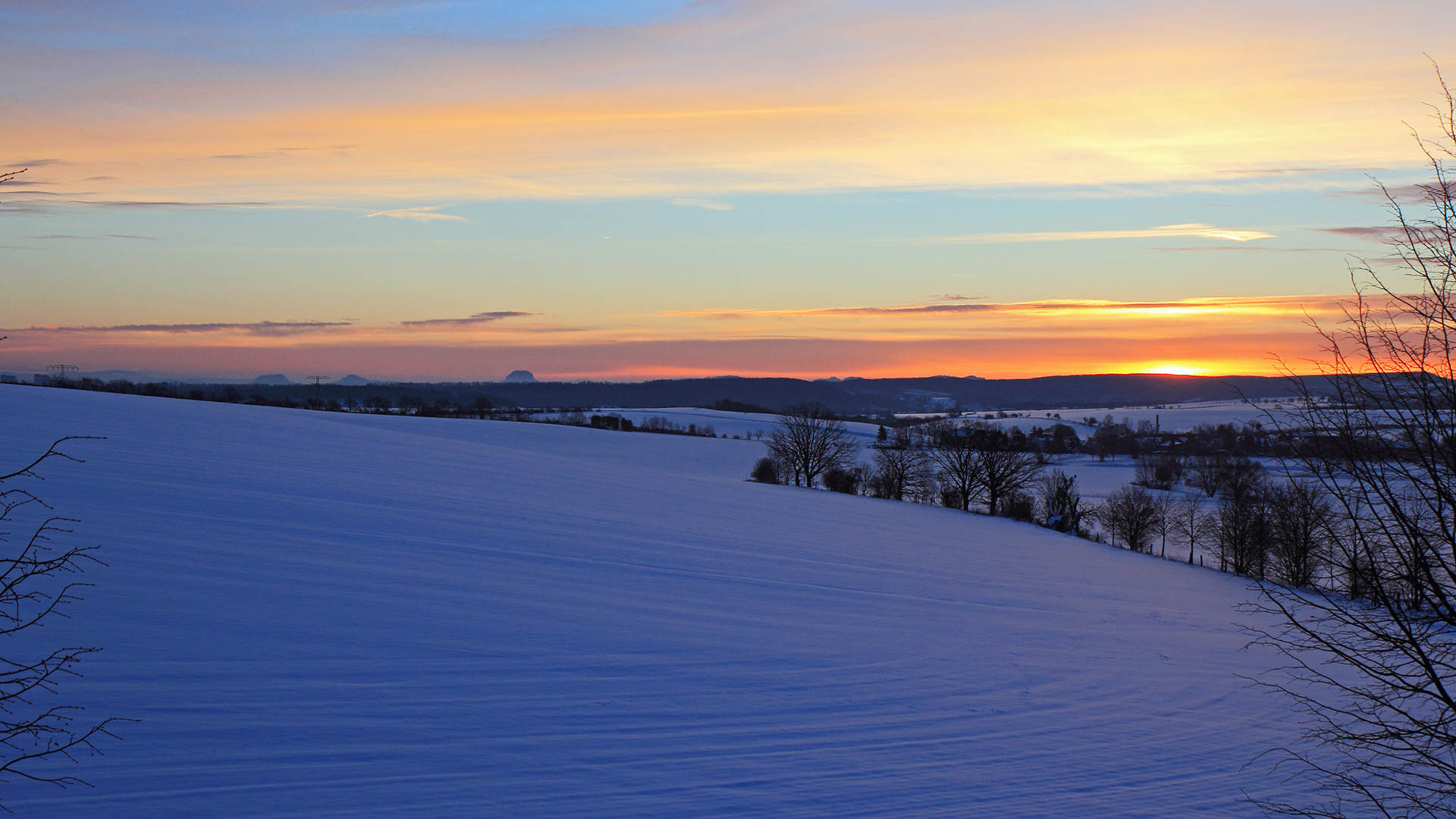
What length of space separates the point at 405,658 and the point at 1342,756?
41.2 feet

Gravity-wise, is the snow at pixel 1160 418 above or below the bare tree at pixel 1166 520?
above

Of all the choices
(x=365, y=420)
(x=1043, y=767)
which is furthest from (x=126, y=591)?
(x=365, y=420)

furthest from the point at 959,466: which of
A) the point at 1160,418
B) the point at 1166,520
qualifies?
the point at 1160,418

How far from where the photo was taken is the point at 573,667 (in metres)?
11.8

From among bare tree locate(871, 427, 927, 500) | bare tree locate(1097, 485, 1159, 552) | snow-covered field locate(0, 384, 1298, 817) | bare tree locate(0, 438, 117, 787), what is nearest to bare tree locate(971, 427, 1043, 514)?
bare tree locate(871, 427, 927, 500)

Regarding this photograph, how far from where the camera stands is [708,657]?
12.8m

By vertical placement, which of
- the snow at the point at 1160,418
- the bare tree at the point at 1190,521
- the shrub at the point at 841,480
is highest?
the snow at the point at 1160,418

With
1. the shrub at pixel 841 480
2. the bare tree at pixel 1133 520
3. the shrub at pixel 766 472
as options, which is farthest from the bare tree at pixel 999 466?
the shrub at pixel 766 472

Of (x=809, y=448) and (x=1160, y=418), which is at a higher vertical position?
(x=1160, y=418)

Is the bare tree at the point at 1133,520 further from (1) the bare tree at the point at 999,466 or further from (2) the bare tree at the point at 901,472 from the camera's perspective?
(2) the bare tree at the point at 901,472

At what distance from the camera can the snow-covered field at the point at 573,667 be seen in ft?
28.2

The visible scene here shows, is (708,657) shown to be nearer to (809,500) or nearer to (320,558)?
(320,558)

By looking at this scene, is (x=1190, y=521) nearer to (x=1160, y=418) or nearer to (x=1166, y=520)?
(x=1166, y=520)

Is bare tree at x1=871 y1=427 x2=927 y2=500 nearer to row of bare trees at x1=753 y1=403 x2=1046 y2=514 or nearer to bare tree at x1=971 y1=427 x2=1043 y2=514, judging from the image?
row of bare trees at x1=753 y1=403 x2=1046 y2=514
